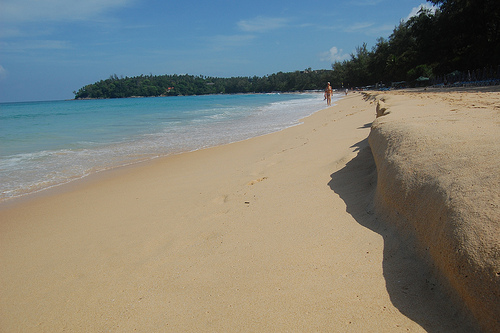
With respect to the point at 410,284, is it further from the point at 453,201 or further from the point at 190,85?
the point at 190,85

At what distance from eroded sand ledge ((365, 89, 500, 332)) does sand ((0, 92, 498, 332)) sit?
0.30 ft

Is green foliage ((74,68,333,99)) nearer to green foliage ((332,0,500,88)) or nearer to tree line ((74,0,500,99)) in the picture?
tree line ((74,0,500,99))

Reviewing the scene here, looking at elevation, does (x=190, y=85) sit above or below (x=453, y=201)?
above

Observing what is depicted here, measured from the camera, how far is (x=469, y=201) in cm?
166

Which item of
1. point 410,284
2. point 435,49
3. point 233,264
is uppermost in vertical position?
point 435,49

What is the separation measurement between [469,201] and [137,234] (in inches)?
115

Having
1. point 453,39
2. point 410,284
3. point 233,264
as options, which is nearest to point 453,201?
point 410,284

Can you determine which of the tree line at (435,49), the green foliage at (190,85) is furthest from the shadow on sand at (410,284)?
the green foliage at (190,85)

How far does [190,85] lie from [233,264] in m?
171

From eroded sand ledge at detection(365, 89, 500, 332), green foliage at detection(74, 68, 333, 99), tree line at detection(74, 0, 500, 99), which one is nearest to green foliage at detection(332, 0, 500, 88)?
tree line at detection(74, 0, 500, 99)

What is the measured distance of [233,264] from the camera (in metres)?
2.38

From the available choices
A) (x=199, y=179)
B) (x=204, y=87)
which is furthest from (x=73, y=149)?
(x=204, y=87)

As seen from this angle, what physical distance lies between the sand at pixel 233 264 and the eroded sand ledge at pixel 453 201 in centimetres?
9

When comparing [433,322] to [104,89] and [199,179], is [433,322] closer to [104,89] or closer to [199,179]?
[199,179]
